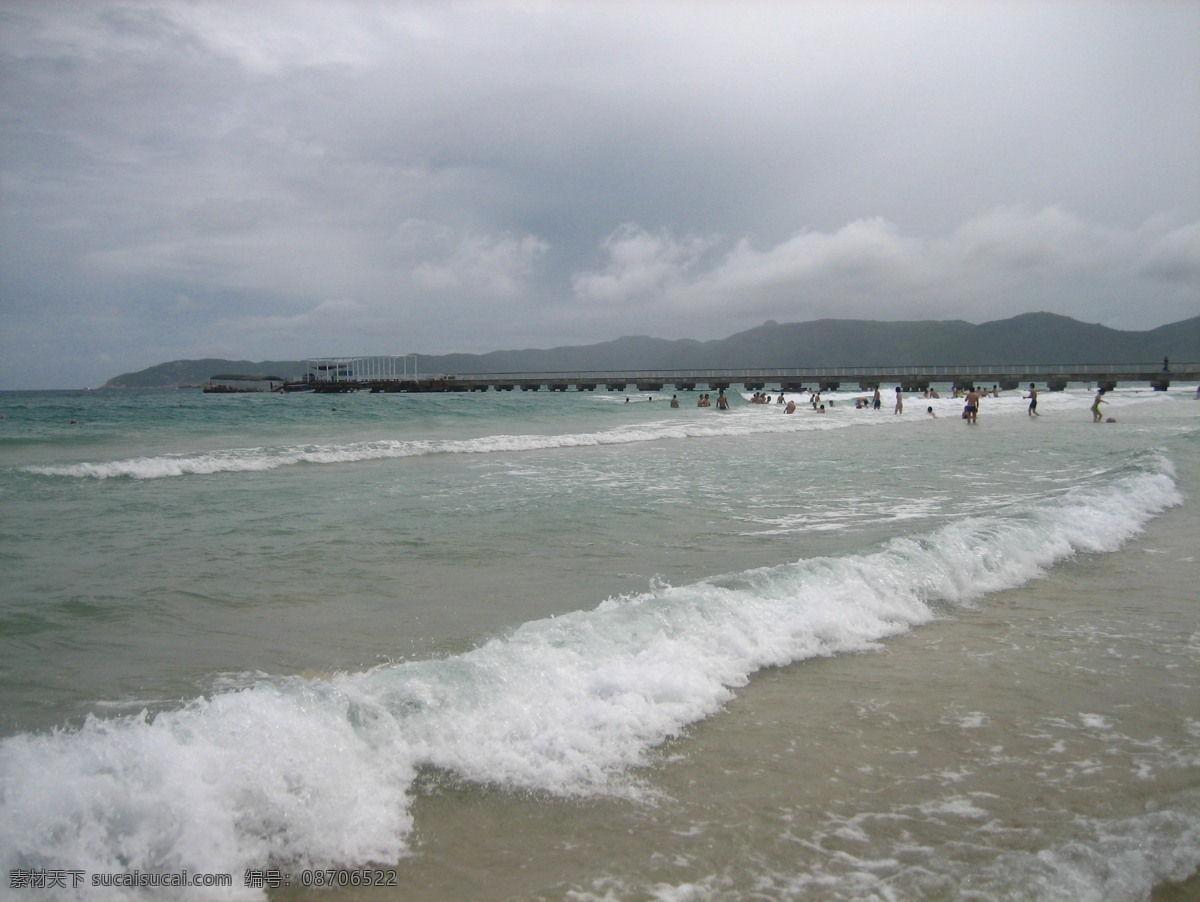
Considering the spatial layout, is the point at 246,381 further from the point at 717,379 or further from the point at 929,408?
the point at 929,408

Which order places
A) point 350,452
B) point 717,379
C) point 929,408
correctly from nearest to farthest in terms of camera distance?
point 350,452
point 929,408
point 717,379

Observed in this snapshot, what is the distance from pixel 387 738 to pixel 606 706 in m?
1.20

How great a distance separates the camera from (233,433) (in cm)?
2880

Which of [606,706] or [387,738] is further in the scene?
[606,706]

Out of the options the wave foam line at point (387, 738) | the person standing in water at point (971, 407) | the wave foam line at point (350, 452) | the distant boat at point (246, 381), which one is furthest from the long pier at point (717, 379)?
the wave foam line at point (387, 738)

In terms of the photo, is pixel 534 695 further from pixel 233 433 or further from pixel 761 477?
pixel 233 433

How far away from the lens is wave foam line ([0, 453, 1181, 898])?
3.02 m

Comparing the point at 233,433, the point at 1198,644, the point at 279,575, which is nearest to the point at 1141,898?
the point at 1198,644

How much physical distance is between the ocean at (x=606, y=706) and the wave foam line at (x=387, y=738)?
0.02 m

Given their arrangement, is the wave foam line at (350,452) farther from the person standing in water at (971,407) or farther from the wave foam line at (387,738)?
the wave foam line at (387,738)

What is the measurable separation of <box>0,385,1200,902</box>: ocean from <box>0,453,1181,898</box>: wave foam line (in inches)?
0.7

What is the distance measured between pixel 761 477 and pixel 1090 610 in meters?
8.65

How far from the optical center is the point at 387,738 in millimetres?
3717

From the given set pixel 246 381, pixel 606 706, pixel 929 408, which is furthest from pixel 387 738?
pixel 246 381
